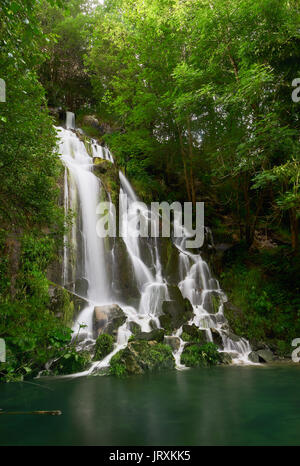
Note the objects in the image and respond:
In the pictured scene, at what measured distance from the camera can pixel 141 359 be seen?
7445 millimetres

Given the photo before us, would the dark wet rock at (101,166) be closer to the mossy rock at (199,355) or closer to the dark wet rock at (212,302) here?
the dark wet rock at (212,302)

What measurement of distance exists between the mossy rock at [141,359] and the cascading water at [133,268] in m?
0.55

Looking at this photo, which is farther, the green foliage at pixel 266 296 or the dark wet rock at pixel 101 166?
the dark wet rock at pixel 101 166

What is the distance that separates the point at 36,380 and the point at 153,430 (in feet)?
12.6

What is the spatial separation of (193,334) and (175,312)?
1.10 meters

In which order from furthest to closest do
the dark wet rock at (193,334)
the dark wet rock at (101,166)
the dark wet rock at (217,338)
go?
1. the dark wet rock at (101,166)
2. the dark wet rock at (217,338)
3. the dark wet rock at (193,334)

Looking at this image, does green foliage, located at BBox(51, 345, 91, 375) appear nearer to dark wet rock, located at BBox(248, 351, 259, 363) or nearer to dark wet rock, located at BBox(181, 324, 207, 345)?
dark wet rock, located at BBox(181, 324, 207, 345)

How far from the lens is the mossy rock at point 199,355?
316 inches

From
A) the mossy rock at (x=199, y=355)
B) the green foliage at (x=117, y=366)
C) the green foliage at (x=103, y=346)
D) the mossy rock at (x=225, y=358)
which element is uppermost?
the green foliage at (x=103, y=346)

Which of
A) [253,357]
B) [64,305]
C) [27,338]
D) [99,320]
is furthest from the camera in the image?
[253,357]

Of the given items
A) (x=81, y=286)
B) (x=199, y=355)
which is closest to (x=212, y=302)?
(x=199, y=355)

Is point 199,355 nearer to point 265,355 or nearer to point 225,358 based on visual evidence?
point 225,358

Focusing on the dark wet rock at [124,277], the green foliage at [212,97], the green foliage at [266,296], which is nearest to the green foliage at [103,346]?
the dark wet rock at [124,277]

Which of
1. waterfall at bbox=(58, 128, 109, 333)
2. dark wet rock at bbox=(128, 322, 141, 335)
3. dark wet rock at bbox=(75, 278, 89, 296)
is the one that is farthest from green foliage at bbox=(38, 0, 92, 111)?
dark wet rock at bbox=(128, 322, 141, 335)
